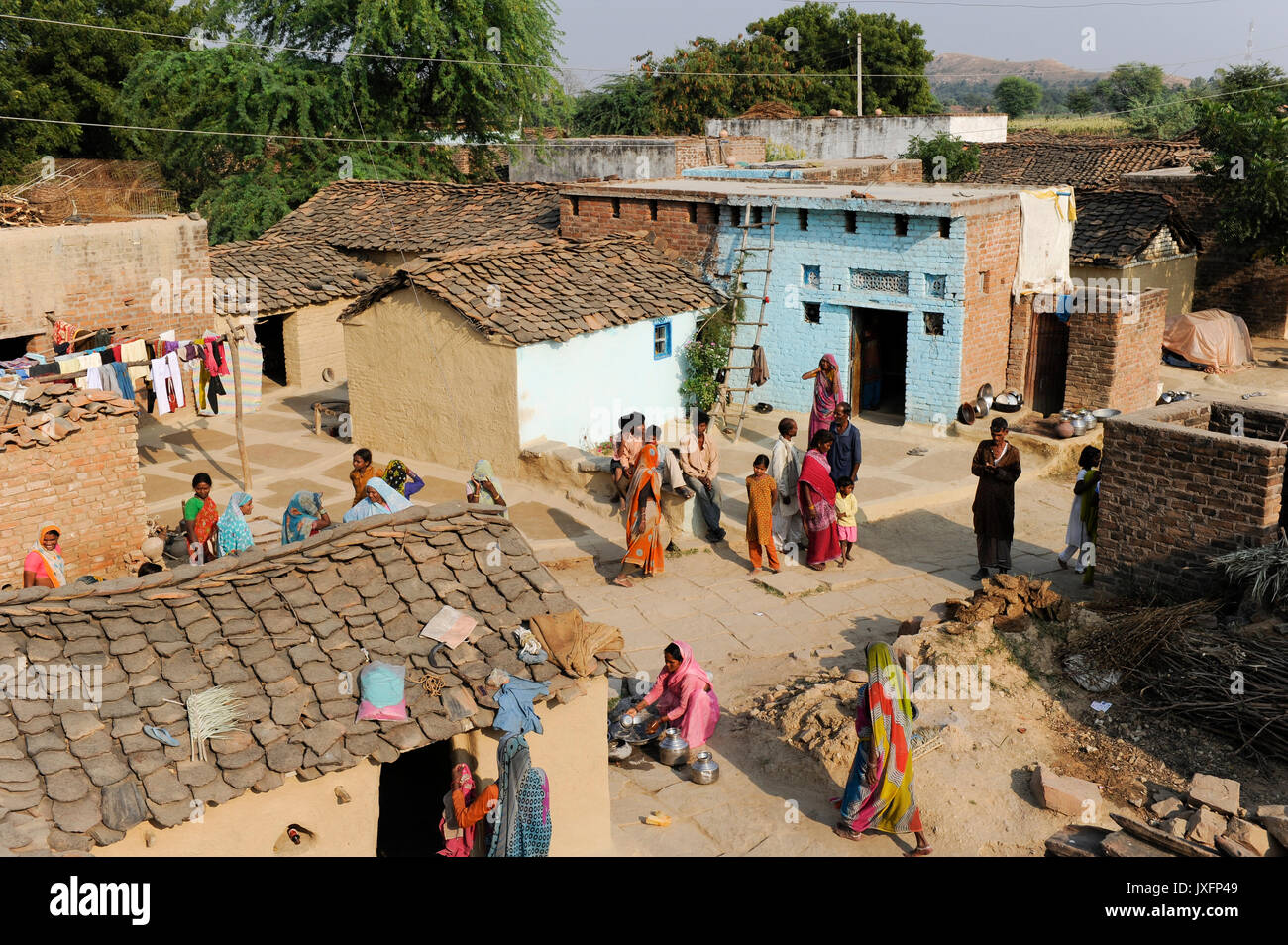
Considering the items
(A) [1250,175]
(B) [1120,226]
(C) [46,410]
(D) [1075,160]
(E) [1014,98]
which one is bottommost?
(C) [46,410]

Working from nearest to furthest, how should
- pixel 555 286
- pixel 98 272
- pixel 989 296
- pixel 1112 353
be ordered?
pixel 555 286 < pixel 98 272 < pixel 1112 353 < pixel 989 296

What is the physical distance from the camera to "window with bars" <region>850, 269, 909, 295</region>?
56.9 ft

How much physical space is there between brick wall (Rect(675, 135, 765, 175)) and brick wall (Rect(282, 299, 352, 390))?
37.3 feet

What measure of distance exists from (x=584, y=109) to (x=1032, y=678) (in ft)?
137

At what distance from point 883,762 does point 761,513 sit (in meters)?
5.11

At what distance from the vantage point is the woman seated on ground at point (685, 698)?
8648mm

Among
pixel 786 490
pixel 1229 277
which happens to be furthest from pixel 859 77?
pixel 786 490

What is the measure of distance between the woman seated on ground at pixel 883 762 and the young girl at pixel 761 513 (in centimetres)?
485

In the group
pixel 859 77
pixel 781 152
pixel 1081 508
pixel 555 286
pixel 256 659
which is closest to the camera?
pixel 256 659

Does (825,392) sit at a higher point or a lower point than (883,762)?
higher

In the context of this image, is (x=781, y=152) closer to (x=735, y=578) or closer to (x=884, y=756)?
(x=735, y=578)

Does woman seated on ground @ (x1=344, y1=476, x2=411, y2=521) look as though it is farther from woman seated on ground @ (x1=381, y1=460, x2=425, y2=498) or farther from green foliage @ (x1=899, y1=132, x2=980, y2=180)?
green foliage @ (x1=899, y1=132, x2=980, y2=180)

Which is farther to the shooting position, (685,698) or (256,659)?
(685,698)

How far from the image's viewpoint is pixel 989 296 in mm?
17344
